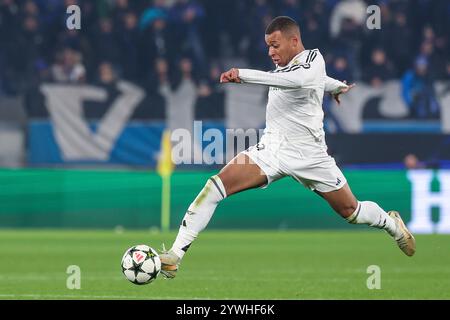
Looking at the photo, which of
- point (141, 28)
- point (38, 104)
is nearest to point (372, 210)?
point (38, 104)

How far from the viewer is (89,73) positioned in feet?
66.7

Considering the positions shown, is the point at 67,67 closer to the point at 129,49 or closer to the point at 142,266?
the point at 129,49

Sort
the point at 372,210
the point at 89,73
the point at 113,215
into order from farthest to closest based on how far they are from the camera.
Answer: the point at 89,73 → the point at 113,215 → the point at 372,210

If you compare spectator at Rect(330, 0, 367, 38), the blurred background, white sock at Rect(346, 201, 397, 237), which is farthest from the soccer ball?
spectator at Rect(330, 0, 367, 38)

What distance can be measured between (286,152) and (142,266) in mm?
1542

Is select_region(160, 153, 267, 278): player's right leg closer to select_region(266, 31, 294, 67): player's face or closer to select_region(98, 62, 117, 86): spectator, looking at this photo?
select_region(266, 31, 294, 67): player's face

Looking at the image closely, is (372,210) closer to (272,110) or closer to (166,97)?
(272,110)

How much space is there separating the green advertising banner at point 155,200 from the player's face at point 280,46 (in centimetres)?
875

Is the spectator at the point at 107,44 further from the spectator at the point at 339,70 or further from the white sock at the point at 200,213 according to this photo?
the white sock at the point at 200,213

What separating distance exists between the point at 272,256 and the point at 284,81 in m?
5.51

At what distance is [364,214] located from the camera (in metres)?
9.85

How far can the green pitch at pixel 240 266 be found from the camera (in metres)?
10.1

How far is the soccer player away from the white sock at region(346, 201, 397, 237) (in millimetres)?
12
